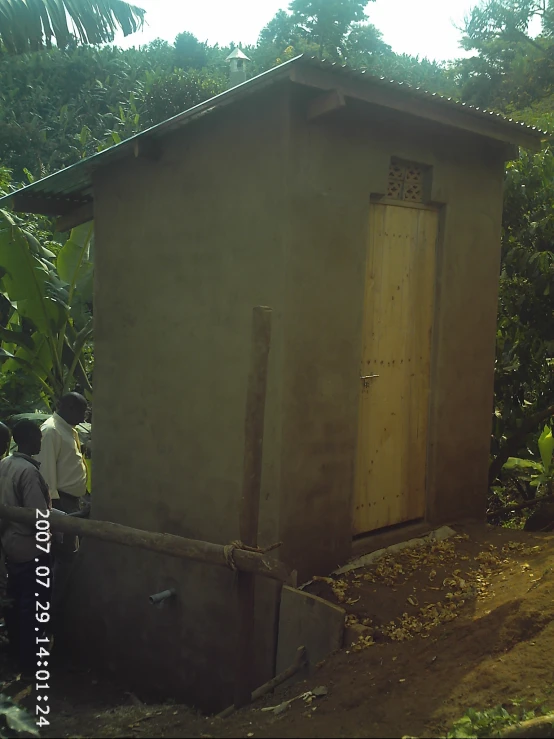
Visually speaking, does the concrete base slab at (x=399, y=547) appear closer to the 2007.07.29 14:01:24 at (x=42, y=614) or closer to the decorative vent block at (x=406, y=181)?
the 2007.07.29 14:01:24 at (x=42, y=614)

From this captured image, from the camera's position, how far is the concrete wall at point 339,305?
542 cm

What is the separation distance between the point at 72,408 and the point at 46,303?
2.08 m

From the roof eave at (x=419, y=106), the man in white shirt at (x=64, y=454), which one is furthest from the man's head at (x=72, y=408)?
the roof eave at (x=419, y=106)

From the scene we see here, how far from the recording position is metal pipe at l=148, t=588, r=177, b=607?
243 inches

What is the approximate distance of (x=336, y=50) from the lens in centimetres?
3700

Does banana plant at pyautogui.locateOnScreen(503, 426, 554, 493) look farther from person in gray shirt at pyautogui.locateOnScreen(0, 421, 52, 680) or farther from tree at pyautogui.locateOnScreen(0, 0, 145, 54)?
tree at pyautogui.locateOnScreen(0, 0, 145, 54)

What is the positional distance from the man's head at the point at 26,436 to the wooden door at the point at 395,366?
2.56 metres

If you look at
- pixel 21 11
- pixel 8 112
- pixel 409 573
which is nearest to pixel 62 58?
pixel 8 112

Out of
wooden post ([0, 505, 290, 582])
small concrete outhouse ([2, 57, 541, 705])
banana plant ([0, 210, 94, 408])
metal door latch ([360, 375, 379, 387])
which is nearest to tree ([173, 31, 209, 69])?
banana plant ([0, 210, 94, 408])

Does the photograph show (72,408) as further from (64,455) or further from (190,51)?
(190,51)

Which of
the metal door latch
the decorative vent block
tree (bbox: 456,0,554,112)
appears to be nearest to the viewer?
the metal door latch

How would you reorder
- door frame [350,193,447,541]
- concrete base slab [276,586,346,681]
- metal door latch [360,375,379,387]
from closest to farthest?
concrete base slab [276,586,346,681] → metal door latch [360,375,379,387] → door frame [350,193,447,541]

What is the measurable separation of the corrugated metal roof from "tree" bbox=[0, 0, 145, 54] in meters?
1.33

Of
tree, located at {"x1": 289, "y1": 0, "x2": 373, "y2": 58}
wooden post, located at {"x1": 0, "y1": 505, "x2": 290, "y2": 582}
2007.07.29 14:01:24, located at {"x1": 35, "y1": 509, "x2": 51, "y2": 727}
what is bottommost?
2007.07.29 14:01:24, located at {"x1": 35, "y1": 509, "x2": 51, "y2": 727}
